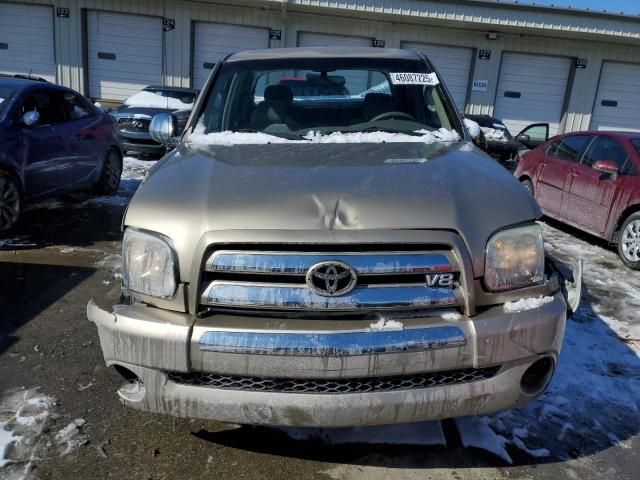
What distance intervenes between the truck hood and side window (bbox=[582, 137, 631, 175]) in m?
4.85

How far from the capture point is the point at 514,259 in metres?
2.25

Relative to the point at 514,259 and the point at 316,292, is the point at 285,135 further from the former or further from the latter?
the point at 514,259

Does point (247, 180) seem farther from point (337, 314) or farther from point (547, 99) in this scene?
point (547, 99)

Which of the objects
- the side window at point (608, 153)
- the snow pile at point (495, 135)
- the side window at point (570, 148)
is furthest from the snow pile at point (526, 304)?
the snow pile at point (495, 135)

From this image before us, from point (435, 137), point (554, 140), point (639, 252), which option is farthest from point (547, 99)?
point (435, 137)

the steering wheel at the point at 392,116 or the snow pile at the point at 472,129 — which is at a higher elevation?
the steering wheel at the point at 392,116

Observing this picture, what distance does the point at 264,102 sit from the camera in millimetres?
3635

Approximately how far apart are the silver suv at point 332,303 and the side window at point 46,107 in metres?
4.83

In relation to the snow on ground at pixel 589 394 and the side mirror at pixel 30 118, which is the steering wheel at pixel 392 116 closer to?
the snow on ground at pixel 589 394

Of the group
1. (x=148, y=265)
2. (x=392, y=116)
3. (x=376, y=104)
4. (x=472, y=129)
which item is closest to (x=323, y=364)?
(x=148, y=265)

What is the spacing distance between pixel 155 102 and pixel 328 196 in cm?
1093

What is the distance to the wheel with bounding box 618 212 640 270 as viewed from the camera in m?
6.23

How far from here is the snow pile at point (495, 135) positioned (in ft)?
43.1

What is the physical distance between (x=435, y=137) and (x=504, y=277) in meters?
1.34
